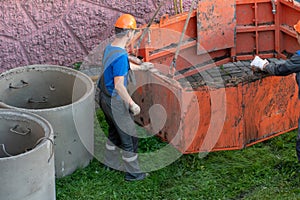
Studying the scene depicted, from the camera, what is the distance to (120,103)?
7355mm

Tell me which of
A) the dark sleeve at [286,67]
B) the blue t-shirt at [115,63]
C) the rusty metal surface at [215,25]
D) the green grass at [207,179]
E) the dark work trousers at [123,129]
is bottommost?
the green grass at [207,179]

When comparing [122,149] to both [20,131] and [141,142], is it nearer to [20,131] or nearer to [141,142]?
[141,142]

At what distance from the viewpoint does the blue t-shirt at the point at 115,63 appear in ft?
23.2

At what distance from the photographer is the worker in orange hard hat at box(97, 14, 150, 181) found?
7.09m

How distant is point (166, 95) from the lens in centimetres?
783

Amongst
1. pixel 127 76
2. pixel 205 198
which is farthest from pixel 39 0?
pixel 205 198

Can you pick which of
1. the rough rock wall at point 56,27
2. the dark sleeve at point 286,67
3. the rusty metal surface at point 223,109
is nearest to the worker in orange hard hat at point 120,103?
the rusty metal surface at point 223,109

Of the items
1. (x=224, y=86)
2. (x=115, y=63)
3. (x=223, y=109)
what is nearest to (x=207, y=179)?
(x=223, y=109)

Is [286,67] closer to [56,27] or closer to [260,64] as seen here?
[260,64]

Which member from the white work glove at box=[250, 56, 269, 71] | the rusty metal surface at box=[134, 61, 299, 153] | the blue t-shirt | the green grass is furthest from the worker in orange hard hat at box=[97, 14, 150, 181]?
the white work glove at box=[250, 56, 269, 71]

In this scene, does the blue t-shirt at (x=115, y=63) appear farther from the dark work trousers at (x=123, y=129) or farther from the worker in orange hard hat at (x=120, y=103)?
the dark work trousers at (x=123, y=129)

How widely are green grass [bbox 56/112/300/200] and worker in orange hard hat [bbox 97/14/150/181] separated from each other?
19cm

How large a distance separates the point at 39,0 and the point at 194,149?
2.94 metres

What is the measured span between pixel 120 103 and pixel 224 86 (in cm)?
122
